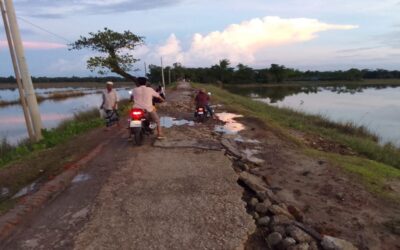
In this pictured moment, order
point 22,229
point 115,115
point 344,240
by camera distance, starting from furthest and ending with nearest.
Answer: point 115,115 < point 22,229 < point 344,240

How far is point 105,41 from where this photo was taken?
2770 centimetres

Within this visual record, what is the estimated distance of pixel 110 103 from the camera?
42.1 ft

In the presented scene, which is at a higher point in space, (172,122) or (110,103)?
(110,103)

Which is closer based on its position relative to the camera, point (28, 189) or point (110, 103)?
point (28, 189)

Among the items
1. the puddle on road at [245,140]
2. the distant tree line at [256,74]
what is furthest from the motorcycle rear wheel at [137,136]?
the distant tree line at [256,74]

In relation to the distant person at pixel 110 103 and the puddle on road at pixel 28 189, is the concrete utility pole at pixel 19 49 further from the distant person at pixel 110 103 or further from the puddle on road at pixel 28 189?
the puddle on road at pixel 28 189

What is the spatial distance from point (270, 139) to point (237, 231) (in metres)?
6.89

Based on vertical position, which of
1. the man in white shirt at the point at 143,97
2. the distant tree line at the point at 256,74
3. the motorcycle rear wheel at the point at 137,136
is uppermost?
the man in white shirt at the point at 143,97

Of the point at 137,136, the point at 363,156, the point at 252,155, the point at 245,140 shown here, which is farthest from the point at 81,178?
the point at 363,156

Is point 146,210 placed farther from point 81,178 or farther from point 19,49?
point 19,49

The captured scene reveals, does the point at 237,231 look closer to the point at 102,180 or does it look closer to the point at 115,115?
the point at 102,180

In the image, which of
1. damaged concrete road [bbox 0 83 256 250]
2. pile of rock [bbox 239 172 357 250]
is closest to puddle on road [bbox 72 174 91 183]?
damaged concrete road [bbox 0 83 256 250]

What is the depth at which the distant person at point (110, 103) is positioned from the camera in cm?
1263

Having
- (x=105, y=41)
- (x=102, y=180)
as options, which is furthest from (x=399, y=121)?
(x=102, y=180)
